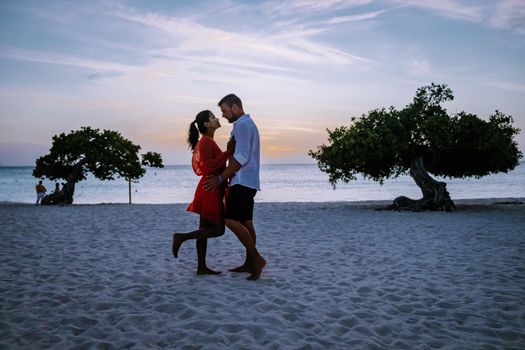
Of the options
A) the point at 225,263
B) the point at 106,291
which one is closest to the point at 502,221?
→ the point at 225,263

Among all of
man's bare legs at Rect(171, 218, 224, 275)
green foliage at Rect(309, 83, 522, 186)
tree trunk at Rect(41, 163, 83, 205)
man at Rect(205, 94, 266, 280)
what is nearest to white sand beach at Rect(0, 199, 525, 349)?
man's bare legs at Rect(171, 218, 224, 275)

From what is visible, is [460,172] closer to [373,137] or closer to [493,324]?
[373,137]

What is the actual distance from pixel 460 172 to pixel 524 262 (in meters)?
14.3

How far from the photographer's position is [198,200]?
17.3ft

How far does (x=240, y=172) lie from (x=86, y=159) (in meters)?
22.9

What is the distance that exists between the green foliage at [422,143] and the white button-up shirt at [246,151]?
1221cm

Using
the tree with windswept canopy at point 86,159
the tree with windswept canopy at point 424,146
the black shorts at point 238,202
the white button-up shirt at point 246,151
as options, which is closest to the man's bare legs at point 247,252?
the black shorts at point 238,202

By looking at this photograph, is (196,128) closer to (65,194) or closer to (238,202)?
(238,202)

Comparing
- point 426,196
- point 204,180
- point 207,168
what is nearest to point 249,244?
point 204,180

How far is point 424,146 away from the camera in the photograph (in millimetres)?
18094

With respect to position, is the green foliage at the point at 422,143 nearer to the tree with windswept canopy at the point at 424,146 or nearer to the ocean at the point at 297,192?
the tree with windswept canopy at the point at 424,146

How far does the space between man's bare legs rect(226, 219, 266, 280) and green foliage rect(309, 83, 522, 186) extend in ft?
40.0

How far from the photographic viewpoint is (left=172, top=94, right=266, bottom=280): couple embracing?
16.4ft

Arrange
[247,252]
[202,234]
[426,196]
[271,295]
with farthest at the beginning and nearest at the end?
1. [426,196]
2. [247,252]
3. [202,234]
4. [271,295]
